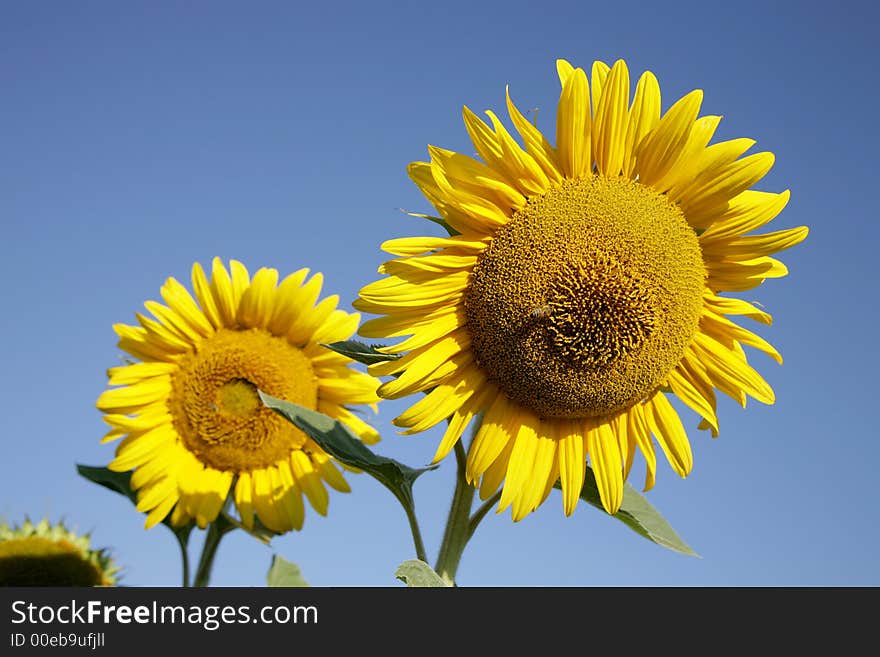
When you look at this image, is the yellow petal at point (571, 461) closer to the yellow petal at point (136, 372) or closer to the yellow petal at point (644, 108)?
the yellow petal at point (644, 108)

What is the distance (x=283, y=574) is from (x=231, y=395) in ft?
3.38

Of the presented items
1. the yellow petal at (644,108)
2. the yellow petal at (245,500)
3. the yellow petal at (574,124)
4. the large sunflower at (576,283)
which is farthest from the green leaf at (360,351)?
the yellow petal at (245,500)

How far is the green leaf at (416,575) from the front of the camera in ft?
9.30

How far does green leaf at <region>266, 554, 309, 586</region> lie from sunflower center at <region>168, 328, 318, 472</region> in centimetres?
54

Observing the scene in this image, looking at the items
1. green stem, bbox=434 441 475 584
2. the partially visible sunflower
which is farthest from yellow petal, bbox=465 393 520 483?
the partially visible sunflower

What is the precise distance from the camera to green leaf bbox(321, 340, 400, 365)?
3.39 metres

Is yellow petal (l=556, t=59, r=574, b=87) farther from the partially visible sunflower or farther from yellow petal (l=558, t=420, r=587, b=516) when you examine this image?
the partially visible sunflower

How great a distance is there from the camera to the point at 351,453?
3.58m

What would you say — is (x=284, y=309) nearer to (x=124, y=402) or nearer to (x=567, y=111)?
(x=124, y=402)

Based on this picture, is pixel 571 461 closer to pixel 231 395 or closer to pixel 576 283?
pixel 576 283

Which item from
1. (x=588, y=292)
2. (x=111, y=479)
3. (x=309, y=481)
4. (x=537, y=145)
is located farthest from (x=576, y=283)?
(x=111, y=479)

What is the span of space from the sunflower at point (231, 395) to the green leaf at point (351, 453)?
3.93 feet

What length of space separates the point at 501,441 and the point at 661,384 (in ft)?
2.13
